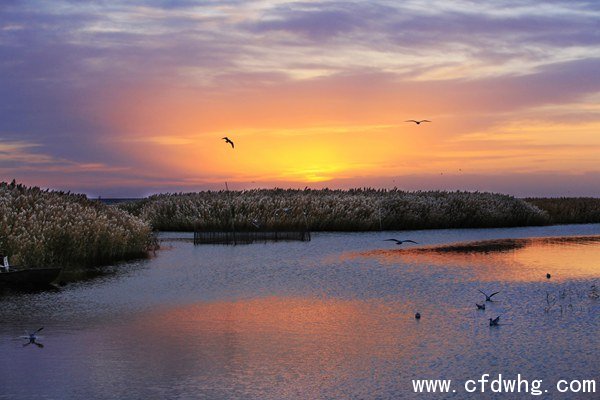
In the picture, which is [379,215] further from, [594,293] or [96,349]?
[96,349]

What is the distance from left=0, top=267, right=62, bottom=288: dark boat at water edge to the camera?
58.0 ft

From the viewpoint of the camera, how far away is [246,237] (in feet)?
117

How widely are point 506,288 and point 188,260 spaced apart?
39.0 feet

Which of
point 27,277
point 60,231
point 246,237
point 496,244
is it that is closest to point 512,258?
point 496,244

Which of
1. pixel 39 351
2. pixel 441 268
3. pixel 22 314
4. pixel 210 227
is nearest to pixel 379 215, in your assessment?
pixel 210 227

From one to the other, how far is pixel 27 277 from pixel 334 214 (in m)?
26.8

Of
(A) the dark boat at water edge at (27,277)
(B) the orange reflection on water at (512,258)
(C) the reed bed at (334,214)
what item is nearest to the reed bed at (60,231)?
(A) the dark boat at water edge at (27,277)

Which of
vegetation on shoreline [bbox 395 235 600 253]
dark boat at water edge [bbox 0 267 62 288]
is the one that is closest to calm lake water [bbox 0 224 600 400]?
dark boat at water edge [bbox 0 267 62 288]

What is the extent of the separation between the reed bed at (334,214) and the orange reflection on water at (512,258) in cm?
1077

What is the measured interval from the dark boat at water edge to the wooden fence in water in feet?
50.6

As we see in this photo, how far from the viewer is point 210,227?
135 ft

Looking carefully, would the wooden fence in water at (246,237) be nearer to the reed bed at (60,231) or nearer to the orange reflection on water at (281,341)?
the reed bed at (60,231)

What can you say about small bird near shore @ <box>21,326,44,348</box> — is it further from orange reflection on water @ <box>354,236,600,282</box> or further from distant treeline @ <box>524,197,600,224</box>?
distant treeline @ <box>524,197,600,224</box>

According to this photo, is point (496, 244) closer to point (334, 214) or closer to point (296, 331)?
point (334, 214)
